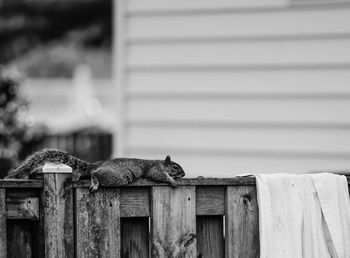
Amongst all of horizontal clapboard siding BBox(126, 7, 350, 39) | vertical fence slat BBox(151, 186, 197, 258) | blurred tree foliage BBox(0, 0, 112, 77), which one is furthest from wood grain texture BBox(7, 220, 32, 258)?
blurred tree foliage BBox(0, 0, 112, 77)

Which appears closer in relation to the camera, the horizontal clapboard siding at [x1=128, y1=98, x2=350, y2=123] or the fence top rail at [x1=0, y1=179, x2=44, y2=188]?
the fence top rail at [x1=0, y1=179, x2=44, y2=188]

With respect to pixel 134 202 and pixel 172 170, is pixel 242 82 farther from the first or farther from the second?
pixel 134 202

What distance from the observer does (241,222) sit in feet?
11.9

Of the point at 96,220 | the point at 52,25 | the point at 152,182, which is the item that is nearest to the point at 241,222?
the point at 152,182

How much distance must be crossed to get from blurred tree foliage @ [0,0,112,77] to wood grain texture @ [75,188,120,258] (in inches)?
571

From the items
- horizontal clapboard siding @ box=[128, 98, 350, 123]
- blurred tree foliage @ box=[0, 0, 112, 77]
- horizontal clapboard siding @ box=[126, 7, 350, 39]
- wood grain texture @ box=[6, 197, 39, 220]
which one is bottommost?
wood grain texture @ box=[6, 197, 39, 220]

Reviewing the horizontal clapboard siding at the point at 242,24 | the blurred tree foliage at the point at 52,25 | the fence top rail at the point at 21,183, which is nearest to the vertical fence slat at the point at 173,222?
the fence top rail at the point at 21,183

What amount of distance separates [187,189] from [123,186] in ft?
0.88

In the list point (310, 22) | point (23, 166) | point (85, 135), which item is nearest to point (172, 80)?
point (310, 22)

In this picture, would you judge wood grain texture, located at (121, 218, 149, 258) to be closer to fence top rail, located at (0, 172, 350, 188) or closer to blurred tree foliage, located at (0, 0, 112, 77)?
fence top rail, located at (0, 172, 350, 188)

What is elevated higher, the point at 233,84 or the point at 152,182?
the point at 233,84

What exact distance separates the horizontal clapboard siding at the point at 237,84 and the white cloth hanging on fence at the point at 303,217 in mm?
2726

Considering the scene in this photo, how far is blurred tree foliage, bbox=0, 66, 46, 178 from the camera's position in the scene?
7.24 meters

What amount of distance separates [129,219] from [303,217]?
73 cm
